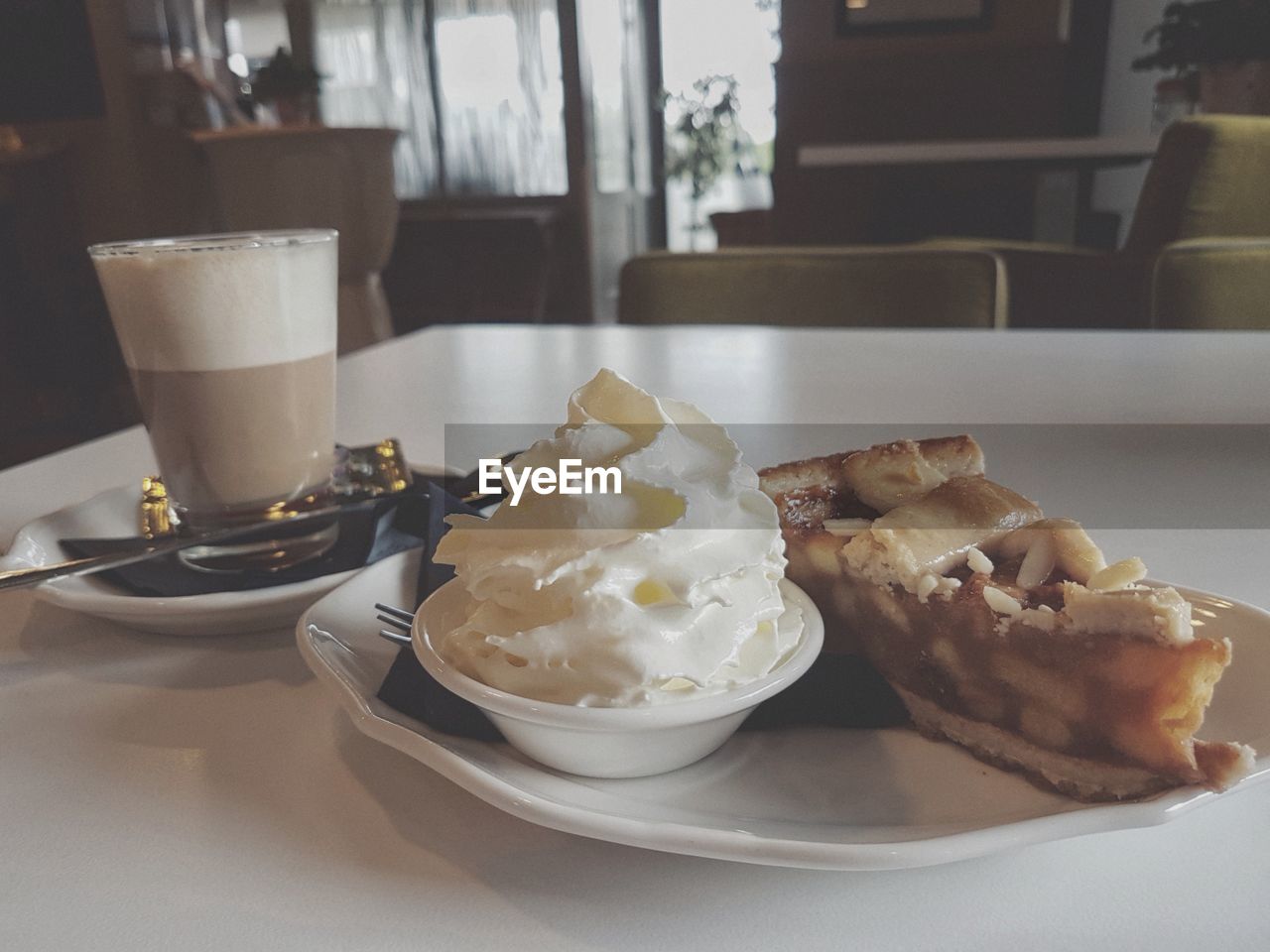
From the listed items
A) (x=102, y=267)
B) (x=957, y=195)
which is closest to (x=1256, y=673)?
(x=102, y=267)

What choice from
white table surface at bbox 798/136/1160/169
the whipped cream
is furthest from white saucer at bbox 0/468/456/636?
white table surface at bbox 798/136/1160/169

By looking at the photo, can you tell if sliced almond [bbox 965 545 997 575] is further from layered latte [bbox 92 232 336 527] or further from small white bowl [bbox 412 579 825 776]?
layered latte [bbox 92 232 336 527]

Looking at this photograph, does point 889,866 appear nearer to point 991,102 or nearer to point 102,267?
point 102,267

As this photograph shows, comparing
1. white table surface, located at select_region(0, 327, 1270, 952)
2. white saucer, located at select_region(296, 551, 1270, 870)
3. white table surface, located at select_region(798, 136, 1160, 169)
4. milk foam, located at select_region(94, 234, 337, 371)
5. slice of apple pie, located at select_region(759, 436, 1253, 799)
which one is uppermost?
white table surface, located at select_region(798, 136, 1160, 169)

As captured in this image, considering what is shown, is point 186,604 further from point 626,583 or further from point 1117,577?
point 1117,577

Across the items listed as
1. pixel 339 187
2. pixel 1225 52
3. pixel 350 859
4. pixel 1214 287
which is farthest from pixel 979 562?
pixel 1225 52

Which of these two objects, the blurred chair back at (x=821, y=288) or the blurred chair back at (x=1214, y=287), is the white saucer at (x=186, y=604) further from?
the blurred chair back at (x=1214, y=287)
